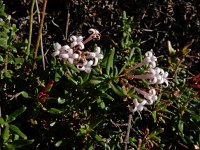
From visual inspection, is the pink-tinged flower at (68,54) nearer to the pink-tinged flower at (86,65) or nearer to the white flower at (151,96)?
the pink-tinged flower at (86,65)

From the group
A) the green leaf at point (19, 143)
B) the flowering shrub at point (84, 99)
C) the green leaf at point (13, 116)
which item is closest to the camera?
the green leaf at point (19, 143)

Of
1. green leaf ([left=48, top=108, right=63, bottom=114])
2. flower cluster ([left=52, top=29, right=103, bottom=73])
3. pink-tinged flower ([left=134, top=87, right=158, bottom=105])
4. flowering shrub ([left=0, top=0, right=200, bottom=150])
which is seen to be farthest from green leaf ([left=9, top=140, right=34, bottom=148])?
pink-tinged flower ([left=134, top=87, right=158, bottom=105])

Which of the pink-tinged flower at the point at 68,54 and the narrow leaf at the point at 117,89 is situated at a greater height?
the pink-tinged flower at the point at 68,54

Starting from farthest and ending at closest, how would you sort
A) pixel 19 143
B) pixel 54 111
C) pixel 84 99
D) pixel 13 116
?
pixel 84 99 → pixel 54 111 → pixel 13 116 → pixel 19 143

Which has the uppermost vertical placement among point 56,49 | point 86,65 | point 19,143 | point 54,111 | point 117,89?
point 56,49

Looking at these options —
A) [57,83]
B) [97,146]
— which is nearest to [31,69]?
[57,83]

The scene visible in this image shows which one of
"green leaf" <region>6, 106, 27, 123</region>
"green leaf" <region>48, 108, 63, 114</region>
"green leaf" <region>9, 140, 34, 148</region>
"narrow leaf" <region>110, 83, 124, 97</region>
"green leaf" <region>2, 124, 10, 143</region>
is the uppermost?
"narrow leaf" <region>110, 83, 124, 97</region>

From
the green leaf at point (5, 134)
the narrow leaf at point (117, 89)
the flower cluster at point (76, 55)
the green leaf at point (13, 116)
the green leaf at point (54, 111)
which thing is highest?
the flower cluster at point (76, 55)

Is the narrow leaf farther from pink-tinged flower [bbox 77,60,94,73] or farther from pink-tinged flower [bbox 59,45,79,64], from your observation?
pink-tinged flower [bbox 59,45,79,64]

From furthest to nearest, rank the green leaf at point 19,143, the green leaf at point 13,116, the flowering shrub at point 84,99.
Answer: the flowering shrub at point 84,99
the green leaf at point 13,116
the green leaf at point 19,143

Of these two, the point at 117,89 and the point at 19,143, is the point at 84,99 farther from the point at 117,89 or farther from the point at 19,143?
the point at 19,143

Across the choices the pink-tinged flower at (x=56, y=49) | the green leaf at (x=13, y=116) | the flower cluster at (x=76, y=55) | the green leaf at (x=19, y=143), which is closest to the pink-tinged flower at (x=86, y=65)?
the flower cluster at (x=76, y=55)

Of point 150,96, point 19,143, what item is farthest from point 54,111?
point 150,96
